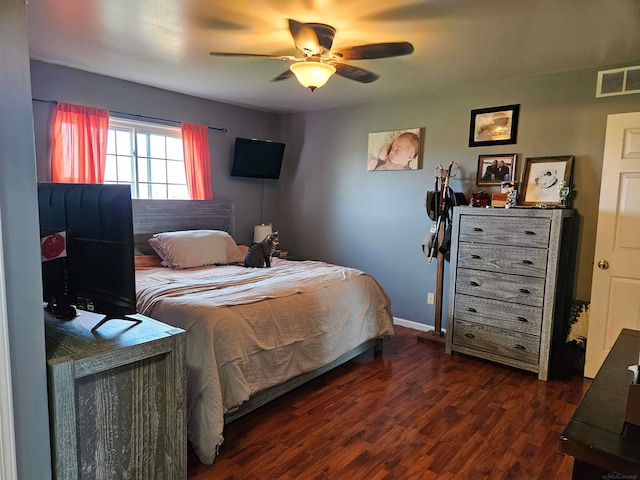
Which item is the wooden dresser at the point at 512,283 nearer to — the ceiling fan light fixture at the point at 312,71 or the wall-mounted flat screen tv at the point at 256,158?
the ceiling fan light fixture at the point at 312,71

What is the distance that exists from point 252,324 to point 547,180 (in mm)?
2665

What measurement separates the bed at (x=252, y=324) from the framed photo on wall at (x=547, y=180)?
5.01 feet

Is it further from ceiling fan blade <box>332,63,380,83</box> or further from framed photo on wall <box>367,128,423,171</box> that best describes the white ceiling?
framed photo on wall <box>367,128,423,171</box>

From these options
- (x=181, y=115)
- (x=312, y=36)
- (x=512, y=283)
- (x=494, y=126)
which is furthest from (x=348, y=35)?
(x=181, y=115)

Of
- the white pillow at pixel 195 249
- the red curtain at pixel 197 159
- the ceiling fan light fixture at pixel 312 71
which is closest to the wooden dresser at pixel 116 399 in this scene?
the ceiling fan light fixture at pixel 312 71

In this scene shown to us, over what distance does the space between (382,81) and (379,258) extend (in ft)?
6.06

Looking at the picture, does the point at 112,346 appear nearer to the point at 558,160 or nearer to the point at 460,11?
the point at 460,11

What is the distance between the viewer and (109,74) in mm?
3613

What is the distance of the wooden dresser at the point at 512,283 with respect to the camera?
3.03m

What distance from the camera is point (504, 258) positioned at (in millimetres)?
3211

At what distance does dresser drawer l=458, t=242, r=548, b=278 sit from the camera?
3.05 meters

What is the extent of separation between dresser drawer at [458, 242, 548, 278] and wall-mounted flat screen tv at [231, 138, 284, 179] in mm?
2590

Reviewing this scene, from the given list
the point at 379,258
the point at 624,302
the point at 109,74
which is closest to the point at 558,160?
the point at 624,302

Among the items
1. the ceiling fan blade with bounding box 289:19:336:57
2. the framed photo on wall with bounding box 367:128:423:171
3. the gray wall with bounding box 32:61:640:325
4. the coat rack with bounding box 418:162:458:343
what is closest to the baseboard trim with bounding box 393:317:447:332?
the gray wall with bounding box 32:61:640:325
